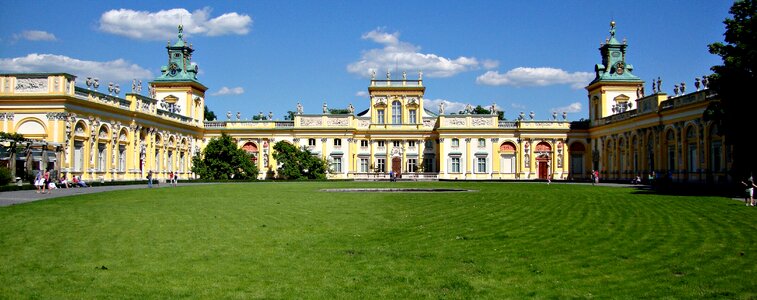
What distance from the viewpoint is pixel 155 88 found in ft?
238

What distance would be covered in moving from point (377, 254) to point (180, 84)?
6540 cm

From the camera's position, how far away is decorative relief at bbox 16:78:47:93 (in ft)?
148

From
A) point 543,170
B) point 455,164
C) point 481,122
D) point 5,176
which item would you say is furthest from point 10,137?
point 543,170

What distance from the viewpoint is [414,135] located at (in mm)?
76625

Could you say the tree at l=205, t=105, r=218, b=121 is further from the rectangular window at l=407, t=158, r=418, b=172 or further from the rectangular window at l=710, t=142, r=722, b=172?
the rectangular window at l=710, t=142, r=722, b=172

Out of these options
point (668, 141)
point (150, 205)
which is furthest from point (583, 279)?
point (668, 141)

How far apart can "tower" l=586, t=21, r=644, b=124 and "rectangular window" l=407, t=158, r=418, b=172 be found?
20030 mm

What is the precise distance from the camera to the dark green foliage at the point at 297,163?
6738 cm

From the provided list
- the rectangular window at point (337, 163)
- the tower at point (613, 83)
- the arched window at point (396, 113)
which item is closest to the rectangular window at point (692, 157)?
the tower at point (613, 83)

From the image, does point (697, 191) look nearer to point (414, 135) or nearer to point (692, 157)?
point (692, 157)

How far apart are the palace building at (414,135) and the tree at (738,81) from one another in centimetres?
2012

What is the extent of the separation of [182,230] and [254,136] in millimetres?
61962

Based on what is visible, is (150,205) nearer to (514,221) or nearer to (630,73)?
(514,221)

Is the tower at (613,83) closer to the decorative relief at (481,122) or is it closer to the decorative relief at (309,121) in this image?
the decorative relief at (481,122)
